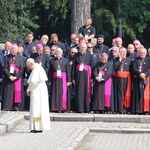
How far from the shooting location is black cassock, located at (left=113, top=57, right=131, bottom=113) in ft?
65.5

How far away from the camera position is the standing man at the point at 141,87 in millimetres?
19828

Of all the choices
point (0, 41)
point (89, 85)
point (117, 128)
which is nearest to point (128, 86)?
point (89, 85)

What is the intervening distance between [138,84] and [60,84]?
217 cm

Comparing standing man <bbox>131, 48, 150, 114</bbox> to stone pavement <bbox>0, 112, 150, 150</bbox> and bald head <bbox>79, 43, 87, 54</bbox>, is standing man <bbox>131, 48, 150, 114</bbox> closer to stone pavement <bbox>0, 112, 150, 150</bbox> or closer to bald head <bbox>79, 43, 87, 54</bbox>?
stone pavement <bbox>0, 112, 150, 150</bbox>

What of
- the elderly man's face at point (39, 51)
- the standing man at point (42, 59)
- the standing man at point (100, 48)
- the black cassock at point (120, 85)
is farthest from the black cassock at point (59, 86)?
the standing man at point (100, 48)

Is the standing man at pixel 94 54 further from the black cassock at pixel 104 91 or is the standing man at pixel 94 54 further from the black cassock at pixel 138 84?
the black cassock at pixel 138 84

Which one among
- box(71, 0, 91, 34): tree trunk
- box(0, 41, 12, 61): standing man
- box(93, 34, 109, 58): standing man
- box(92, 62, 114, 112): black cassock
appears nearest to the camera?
box(92, 62, 114, 112): black cassock

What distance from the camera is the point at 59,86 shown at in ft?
65.7

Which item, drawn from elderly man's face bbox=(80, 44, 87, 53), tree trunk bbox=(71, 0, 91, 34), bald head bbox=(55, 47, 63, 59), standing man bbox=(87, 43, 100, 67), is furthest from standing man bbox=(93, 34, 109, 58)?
tree trunk bbox=(71, 0, 91, 34)

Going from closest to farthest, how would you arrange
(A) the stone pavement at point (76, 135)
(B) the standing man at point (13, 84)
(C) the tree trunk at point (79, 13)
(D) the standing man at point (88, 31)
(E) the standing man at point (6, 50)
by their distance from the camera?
(A) the stone pavement at point (76, 135) < (B) the standing man at point (13, 84) < (E) the standing man at point (6, 50) < (D) the standing man at point (88, 31) < (C) the tree trunk at point (79, 13)

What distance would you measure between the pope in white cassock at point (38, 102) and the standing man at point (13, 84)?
385cm

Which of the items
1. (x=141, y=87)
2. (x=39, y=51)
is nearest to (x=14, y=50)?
(x=39, y=51)

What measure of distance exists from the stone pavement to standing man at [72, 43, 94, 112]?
3.37ft

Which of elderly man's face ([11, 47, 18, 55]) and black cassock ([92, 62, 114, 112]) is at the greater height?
elderly man's face ([11, 47, 18, 55])
